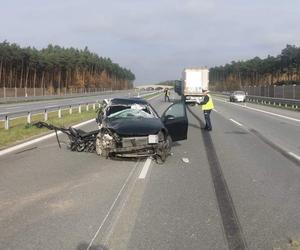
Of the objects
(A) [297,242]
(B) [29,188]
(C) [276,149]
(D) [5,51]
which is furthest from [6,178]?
(D) [5,51]

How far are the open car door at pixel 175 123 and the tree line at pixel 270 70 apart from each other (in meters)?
89.9

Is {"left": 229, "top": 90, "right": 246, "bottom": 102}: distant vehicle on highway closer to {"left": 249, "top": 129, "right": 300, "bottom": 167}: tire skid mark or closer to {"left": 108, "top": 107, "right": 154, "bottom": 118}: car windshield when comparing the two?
{"left": 249, "top": 129, "right": 300, "bottom": 167}: tire skid mark

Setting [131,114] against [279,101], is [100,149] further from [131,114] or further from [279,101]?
[279,101]

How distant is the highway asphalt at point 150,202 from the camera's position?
6.41 meters

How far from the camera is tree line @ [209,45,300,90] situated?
4732 inches

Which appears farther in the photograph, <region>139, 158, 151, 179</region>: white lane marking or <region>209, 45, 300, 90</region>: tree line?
<region>209, 45, 300, 90</region>: tree line

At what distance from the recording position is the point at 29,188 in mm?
9594

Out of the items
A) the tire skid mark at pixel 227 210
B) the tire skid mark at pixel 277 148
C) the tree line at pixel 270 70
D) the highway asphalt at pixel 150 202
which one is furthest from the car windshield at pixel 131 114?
the tree line at pixel 270 70

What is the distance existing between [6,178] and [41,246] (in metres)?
4.80

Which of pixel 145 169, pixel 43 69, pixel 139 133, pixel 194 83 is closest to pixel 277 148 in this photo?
pixel 139 133

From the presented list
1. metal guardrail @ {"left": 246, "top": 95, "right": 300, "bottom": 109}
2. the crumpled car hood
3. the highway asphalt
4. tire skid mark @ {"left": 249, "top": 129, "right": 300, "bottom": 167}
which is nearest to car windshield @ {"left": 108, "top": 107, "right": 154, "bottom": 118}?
the crumpled car hood

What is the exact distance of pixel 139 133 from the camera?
13.1m

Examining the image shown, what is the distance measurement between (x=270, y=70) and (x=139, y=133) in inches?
5308

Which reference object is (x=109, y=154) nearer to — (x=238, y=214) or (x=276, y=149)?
(x=276, y=149)
